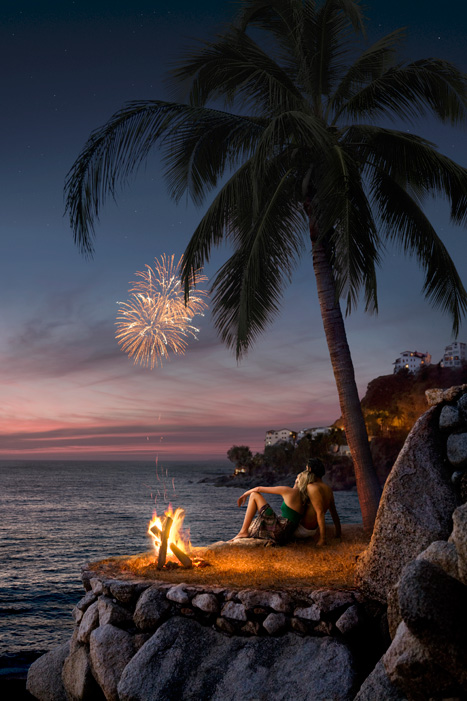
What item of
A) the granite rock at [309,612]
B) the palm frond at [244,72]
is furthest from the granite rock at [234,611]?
the palm frond at [244,72]

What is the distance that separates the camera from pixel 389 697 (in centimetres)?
425

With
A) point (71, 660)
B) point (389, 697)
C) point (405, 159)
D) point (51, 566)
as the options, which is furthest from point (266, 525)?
point (51, 566)

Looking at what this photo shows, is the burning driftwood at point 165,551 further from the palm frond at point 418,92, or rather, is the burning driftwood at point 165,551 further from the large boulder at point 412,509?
the palm frond at point 418,92

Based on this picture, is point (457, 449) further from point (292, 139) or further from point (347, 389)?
point (292, 139)

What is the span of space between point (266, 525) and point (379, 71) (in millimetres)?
10441

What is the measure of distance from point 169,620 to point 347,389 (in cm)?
560

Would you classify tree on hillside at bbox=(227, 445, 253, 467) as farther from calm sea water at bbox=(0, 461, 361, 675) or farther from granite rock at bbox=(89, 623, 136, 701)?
granite rock at bbox=(89, 623, 136, 701)

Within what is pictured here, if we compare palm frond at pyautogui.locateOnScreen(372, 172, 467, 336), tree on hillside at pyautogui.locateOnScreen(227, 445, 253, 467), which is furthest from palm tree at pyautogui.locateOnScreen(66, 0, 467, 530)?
tree on hillside at pyautogui.locateOnScreen(227, 445, 253, 467)

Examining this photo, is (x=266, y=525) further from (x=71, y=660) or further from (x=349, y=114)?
(x=349, y=114)

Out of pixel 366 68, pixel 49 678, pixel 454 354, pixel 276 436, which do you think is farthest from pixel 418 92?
pixel 276 436

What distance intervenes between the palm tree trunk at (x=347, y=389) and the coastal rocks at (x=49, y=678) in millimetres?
5782

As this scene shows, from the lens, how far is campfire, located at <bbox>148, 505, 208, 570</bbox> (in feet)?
26.0

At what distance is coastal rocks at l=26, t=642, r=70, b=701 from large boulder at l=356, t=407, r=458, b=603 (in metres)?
5.10

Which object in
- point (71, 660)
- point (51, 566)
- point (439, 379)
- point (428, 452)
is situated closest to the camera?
point (428, 452)
